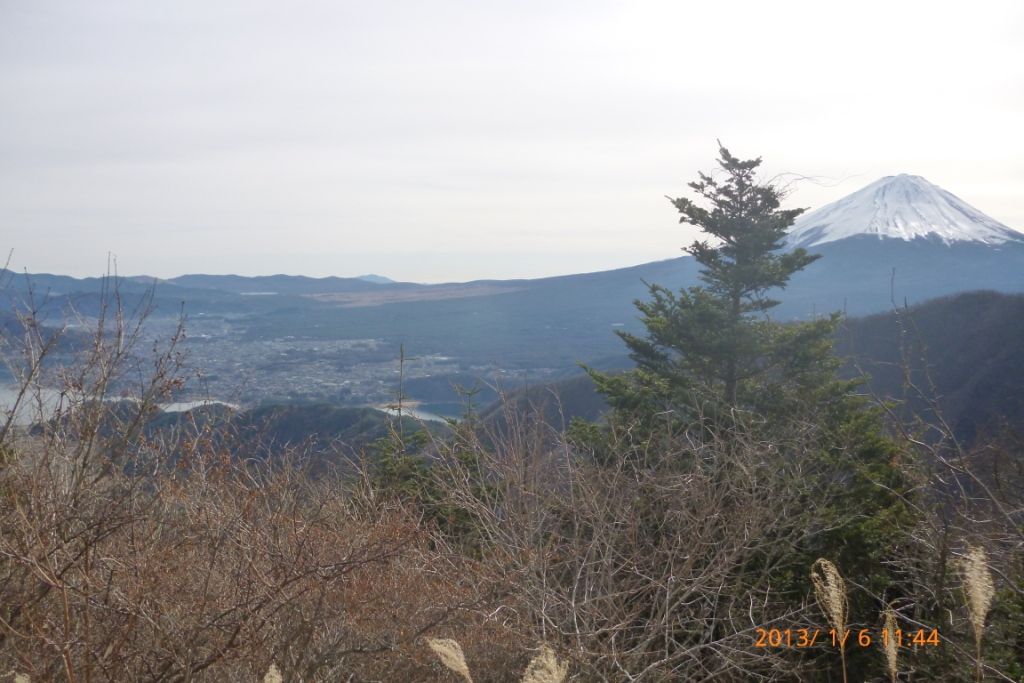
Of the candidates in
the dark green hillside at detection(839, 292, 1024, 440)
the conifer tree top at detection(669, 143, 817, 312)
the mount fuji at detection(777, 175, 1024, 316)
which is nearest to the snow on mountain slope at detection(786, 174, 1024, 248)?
the mount fuji at detection(777, 175, 1024, 316)

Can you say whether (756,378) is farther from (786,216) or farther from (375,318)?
(375,318)

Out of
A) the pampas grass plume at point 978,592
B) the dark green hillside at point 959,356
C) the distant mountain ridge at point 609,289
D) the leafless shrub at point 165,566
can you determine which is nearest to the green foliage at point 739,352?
the leafless shrub at point 165,566

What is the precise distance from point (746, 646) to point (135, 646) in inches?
172

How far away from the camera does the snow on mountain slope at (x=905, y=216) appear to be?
247 feet

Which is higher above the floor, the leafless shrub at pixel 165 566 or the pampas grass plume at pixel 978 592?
the pampas grass plume at pixel 978 592

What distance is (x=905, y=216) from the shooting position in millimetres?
77938

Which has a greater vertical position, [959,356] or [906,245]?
[906,245]

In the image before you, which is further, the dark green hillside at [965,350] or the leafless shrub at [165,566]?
A: the dark green hillside at [965,350]

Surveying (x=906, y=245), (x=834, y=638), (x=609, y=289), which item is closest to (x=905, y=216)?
(x=906, y=245)

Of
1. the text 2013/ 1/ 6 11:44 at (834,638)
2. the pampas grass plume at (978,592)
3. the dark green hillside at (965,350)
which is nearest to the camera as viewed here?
the pampas grass plume at (978,592)

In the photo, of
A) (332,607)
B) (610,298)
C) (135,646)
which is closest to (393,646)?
(332,607)

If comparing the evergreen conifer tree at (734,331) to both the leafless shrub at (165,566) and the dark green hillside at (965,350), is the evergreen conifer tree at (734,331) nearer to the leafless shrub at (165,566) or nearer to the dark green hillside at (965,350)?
the leafless shrub at (165,566)

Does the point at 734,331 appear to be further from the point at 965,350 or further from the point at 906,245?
the point at 906,245

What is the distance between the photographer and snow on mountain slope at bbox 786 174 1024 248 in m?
75.2
